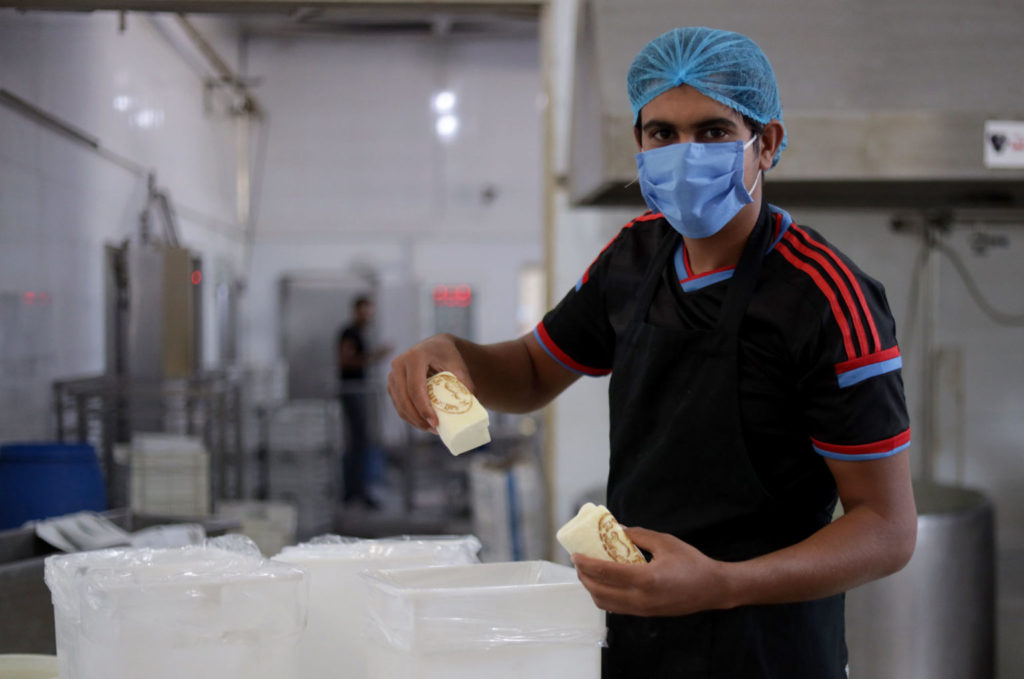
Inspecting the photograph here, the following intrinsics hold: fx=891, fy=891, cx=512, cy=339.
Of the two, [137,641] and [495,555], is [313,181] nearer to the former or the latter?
[495,555]

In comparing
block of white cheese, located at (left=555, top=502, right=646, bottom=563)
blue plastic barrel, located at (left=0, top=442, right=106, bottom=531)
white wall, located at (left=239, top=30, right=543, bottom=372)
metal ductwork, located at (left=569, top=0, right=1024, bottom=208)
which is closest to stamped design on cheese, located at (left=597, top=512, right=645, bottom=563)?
block of white cheese, located at (left=555, top=502, right=646, bottom=563)

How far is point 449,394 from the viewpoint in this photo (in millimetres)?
1104

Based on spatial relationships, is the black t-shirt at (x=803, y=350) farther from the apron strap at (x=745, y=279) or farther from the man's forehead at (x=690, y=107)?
the man's forehead at (x=690, y=107)

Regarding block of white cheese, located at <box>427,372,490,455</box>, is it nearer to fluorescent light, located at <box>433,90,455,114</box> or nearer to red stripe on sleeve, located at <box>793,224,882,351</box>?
red stripe on sleeve, located at <box>793,224,882,351</box>

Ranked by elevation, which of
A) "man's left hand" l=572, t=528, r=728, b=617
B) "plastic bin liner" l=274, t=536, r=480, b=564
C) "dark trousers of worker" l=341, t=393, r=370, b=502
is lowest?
"dark trousers of worker" l=341, t=393, r=370, b=502

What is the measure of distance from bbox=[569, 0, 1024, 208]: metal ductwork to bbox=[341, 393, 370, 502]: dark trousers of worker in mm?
4278

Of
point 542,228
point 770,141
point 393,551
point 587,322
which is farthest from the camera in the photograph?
point 542,228

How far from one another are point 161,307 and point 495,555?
1.89 meters

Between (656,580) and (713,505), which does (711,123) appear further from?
(656,580)

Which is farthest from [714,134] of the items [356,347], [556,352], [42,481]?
[356,347]

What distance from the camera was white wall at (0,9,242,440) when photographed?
10.3 feet

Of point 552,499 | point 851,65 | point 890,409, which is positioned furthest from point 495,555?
point 890,409

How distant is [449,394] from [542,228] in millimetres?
2998

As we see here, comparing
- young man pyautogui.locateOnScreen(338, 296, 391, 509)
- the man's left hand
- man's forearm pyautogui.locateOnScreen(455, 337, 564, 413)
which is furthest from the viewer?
young man pyautogui.locateOnScreen(338, 296, 391, 509)
